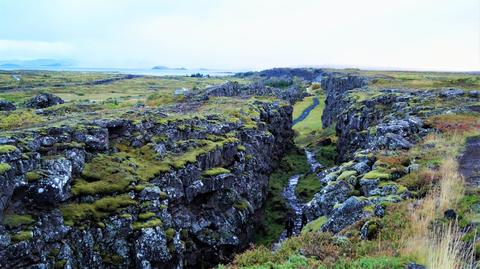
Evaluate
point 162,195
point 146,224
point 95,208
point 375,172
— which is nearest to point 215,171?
point 162,195

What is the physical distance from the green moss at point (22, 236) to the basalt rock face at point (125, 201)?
0.19ft

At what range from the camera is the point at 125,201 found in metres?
33.4

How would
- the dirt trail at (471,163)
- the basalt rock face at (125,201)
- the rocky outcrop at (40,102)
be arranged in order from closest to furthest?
the dirt trail at (471,163)
the basalt rock face at (125,201)
the rocky outcrop at (40,102)

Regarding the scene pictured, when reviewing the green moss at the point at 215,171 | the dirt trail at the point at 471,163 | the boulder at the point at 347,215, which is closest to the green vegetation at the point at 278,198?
the green moss at the point at 215,171

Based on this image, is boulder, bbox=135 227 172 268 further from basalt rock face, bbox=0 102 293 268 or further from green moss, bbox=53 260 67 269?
green moss, bbox=53 260 67 269

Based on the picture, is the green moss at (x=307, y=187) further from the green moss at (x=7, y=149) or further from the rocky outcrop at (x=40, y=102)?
the rocky outcrop at (x=40, y=102)

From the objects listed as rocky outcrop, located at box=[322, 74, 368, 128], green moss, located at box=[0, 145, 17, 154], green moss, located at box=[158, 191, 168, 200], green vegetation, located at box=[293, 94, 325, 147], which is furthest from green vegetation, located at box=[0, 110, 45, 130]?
green vegetation, located at box=[293, 94, 325, 147]

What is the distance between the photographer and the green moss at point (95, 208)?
30.2 m

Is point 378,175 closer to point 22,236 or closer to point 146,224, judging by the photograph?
point 146,224

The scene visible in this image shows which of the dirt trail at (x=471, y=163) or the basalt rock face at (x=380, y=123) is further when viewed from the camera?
the basalt rock face at (x=380, y=123)

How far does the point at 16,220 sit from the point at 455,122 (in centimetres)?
4097

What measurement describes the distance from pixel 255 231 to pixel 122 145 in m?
19.3

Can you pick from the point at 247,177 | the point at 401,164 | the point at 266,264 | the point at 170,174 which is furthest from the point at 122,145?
the point at 266,264

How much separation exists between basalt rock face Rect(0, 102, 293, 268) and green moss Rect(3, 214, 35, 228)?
6 cm
